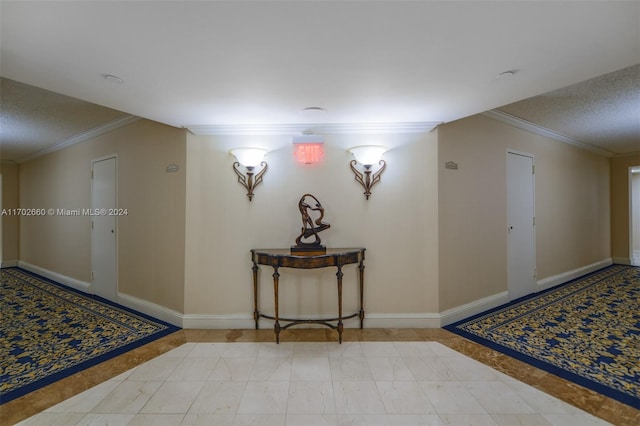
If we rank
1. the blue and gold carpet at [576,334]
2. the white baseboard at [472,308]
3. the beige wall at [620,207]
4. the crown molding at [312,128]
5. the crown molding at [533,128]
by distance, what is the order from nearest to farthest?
1. the blue and gold carpet at [576,334]
2. the crown molding at [312,128]
3. the white baseboard at [472,308]
4. the crown molding at [533,128]
5. the beige wall at [620,207]

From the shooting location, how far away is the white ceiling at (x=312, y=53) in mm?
1197

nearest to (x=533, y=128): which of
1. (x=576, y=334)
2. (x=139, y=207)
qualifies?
(x=576, y=334)

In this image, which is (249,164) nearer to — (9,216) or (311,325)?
(311,325)

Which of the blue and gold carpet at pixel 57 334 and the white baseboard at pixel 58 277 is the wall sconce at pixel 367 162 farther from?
the white baseboard at pixel 58 277

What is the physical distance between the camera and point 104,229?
12.1 feet

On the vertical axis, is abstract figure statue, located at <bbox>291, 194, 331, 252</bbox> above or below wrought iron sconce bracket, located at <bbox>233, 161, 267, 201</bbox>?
below

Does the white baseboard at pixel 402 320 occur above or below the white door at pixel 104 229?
below

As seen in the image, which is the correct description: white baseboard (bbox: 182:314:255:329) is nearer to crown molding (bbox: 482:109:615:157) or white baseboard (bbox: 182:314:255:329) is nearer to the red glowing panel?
the red glowing panel

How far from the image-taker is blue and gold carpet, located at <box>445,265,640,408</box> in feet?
6.44

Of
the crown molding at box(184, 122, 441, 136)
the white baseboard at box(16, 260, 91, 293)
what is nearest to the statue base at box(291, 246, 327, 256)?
the crown molding at box(184, 122, 441, 136)

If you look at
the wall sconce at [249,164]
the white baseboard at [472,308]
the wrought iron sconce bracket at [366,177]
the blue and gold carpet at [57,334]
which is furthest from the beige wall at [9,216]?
the white baseboard at [472,308]

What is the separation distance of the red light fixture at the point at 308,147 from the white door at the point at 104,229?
8.95 ft

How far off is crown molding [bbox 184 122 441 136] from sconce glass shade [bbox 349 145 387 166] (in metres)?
0.26

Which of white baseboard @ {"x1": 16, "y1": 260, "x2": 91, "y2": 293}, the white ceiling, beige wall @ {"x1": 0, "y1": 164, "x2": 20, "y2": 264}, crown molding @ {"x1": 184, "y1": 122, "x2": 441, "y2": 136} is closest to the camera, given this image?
the white ceiling
